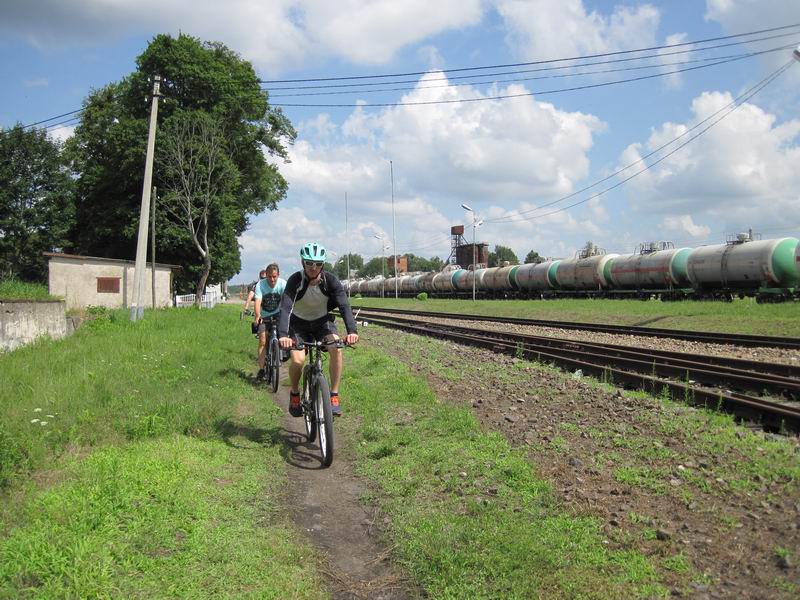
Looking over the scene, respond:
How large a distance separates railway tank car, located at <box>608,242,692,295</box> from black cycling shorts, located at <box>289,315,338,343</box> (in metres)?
28.5

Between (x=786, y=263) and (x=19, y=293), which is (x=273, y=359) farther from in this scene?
(x=786, y=263)

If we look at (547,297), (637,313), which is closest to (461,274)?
(547,297)

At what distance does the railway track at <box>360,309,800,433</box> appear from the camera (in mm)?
6988

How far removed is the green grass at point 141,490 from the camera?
346 cm

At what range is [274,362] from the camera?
9617 mm

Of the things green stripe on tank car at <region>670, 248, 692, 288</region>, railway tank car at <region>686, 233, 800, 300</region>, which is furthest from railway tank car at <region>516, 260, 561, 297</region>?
railway tank car at <region>686, 233, 800, 300</region>

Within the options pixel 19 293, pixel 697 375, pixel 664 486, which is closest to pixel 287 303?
pixel 664 486

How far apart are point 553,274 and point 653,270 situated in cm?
920

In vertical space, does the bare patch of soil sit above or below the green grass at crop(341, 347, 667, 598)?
above

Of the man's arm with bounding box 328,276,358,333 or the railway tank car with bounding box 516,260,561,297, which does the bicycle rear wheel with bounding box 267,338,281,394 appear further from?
the railway tank car with bounding box 516,260,561,297

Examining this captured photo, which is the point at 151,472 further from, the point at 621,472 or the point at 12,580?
the point at 621,472

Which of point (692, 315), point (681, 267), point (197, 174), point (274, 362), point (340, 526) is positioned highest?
point (197, 174)

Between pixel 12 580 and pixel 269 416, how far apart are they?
15.5ft

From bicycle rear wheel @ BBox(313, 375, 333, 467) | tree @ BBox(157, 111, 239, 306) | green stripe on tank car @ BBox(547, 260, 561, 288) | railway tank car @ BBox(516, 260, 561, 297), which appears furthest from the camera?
railway tank car @ BBox(516, 260, 561, 297)
